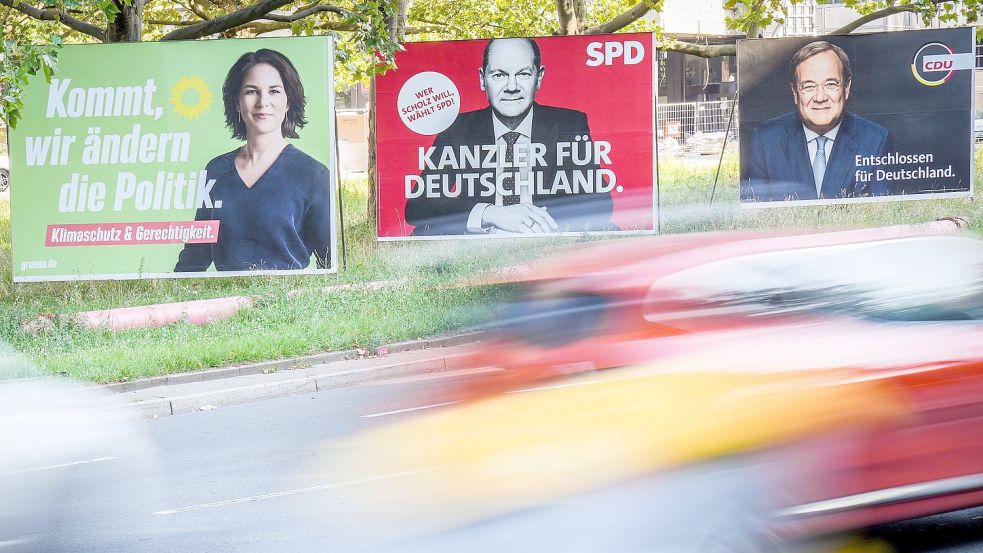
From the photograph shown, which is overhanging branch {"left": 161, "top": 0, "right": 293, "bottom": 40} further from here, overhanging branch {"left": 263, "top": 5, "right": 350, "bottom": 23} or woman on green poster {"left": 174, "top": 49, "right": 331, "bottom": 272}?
woman on green poster {"left": 174, "top": 49, "right": 331, "bottom": 272}

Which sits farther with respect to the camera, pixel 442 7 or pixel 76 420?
pixel 442 7

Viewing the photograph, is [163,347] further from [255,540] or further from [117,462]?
[255,540]

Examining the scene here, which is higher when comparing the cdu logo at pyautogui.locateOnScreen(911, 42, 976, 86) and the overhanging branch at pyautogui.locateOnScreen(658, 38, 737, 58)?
the overhanging branch at pyautogui.locateOnScreen(658, 38, 737, 58)

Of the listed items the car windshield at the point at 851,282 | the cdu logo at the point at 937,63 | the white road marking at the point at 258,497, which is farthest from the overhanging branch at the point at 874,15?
the car windshield at the point at 851,282

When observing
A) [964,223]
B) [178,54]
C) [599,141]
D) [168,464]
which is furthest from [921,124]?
[168,464]

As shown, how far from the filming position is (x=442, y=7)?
2723 cm

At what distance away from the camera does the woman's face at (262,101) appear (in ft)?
47.9

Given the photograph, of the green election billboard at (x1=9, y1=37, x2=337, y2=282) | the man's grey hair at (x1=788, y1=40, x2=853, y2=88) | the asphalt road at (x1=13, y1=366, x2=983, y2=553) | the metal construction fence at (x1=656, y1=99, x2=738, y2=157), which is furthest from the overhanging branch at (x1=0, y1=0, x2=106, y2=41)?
the metal construction fence at (x1=656, y1=99, x2=738, y2=157)

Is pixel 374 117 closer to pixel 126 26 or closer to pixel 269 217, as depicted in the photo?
pixel 269 217

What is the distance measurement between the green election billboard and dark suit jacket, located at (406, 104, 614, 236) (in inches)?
78.8

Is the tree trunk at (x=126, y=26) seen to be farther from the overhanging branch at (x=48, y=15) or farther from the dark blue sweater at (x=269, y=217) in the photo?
the dark blue sweater at (x=269, y=217)

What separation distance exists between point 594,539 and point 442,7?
24315 mm

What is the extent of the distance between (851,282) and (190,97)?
11567 millimetres

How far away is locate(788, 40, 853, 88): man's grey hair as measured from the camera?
55.3 ft
